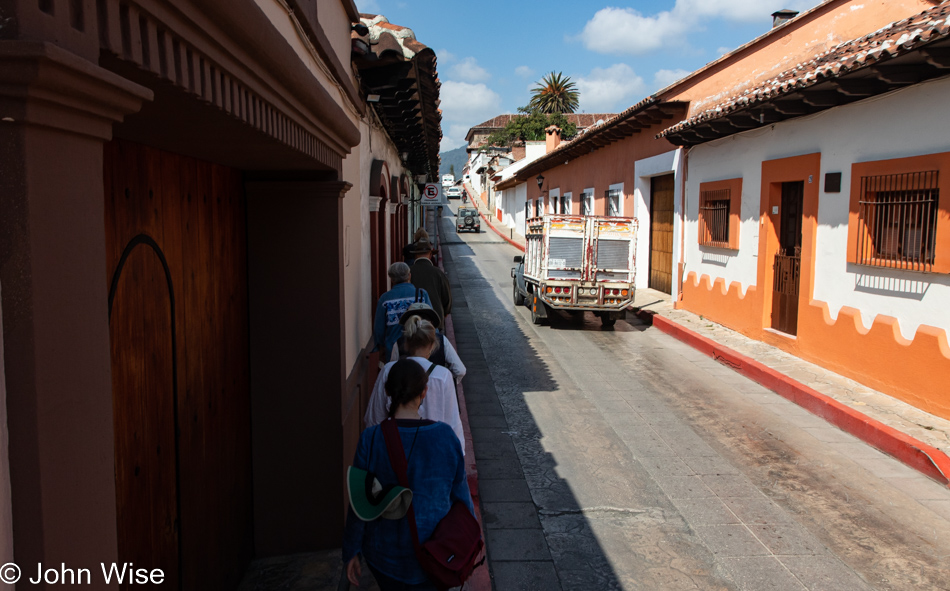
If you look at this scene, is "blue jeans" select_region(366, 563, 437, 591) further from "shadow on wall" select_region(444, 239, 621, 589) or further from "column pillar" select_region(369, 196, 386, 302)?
"column pillar" select_region(369, 196, 386, 302)

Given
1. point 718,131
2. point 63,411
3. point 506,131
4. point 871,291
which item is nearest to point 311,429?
point 63,411

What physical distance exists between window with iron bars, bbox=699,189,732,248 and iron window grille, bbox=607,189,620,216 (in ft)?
22.0

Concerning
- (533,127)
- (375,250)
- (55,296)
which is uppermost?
(533,127)

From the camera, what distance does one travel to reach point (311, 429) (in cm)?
432

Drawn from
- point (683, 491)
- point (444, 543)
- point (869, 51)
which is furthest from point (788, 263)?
point (444, 543)

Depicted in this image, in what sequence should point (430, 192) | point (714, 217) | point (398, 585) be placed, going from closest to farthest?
1. point (398, 585)
2. point (714, 217)
3. point (430, 192)

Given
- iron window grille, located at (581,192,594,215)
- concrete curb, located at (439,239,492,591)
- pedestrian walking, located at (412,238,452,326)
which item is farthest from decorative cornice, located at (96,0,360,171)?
iron window grille, located at (581,192,594,215)

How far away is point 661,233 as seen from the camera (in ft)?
59.3

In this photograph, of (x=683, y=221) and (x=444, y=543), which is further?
(x=683, y=221)

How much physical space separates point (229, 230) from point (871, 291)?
7.92 metres

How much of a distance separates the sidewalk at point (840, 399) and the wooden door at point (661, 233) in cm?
462

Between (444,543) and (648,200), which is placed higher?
(648,200)

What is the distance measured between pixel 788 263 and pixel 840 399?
355 cm

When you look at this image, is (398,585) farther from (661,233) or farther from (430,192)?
(430,192)
